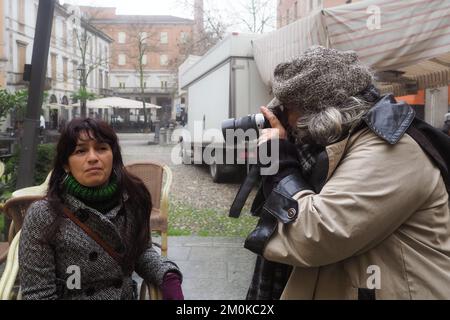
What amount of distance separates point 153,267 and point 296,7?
1555 inches

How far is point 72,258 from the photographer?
5.75 feet

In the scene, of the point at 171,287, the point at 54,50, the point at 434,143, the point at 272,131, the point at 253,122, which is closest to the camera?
the point at 434,143

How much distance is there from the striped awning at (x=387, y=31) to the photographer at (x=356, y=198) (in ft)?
8.24

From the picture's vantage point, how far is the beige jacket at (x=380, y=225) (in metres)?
1.16

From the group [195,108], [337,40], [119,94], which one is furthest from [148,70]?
[337,40]

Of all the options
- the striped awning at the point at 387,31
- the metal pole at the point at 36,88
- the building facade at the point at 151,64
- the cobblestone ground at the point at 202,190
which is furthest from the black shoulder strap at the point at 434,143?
the building facade at the point at 151,64

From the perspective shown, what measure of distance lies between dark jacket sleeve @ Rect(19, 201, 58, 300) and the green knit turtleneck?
14cm

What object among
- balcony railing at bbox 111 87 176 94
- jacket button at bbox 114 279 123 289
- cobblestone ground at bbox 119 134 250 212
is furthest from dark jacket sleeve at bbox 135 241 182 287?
balcony railing at bbox 111 87 176 94

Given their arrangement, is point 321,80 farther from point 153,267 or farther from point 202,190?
point 202,190

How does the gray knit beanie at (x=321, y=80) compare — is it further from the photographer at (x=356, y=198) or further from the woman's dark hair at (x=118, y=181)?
the woman's dark hair at (x=118, y=181)

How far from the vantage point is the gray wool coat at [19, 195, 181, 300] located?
1.68m

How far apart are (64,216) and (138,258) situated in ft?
1.33

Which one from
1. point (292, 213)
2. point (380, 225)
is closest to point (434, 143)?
point (380, 225)
